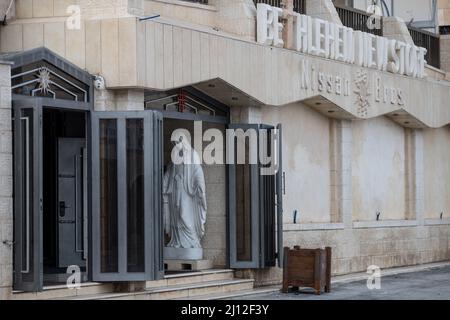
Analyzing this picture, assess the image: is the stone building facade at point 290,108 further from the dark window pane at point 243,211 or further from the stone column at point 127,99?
the dark window pane at point 243,211

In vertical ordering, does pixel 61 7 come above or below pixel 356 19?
below

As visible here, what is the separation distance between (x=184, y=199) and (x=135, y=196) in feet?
10.0

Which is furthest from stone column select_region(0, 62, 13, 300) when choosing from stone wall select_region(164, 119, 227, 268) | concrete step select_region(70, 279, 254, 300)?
stone wall select_region(164, 119, 227, 268)

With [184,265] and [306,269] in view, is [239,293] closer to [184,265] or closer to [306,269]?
[306,269]

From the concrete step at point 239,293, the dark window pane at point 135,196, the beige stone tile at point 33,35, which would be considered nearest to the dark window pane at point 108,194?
the dark window pane at point 135,196

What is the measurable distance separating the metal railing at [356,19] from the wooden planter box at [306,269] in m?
Answer: 8.01

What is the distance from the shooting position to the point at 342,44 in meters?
26.8

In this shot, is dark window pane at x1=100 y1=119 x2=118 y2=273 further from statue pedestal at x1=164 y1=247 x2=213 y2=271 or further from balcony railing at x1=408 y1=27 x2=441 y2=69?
balcony railing at x1=408 y1=27 x2=441 y2=69

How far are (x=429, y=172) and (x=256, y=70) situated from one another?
32.0 ft

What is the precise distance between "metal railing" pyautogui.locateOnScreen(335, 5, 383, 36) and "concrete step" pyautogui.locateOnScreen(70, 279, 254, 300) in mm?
8061

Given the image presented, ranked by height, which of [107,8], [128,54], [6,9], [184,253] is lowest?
[184,253]

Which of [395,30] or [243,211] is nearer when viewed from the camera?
[243,211]

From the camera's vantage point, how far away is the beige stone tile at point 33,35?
802 inches

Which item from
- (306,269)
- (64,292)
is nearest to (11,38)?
(64,292)
